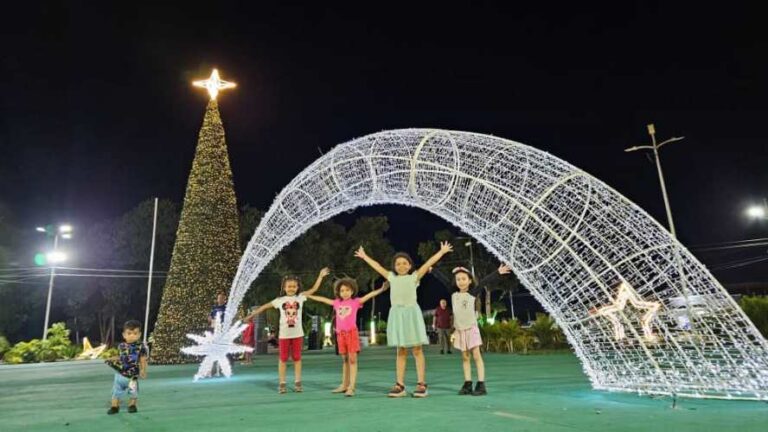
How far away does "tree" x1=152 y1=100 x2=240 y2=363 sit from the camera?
53.4 ft

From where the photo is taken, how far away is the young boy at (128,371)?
6.23 m

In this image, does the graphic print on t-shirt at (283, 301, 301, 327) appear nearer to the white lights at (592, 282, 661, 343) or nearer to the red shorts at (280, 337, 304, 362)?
the red shorts at (280, 337, 304, 362)

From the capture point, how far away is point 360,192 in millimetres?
8281

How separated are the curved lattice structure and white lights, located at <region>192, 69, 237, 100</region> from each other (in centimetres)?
878

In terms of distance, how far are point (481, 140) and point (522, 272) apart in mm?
2012

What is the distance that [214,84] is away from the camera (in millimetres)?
15477

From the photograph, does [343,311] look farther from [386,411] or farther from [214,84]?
[214,84]

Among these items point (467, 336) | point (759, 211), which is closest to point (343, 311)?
point (467, 336)

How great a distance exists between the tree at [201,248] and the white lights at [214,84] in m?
2.04

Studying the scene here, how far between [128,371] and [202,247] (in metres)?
11.1

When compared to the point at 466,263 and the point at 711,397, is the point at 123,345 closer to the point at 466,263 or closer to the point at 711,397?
the point at 711,397

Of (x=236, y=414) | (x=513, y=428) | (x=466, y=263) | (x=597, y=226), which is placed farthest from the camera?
(x=466, y=263)

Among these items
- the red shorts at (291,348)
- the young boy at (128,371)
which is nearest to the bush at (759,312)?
the red shorts at (291,348)

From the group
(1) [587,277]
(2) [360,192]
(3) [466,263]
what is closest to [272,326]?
(3) [466,263]
